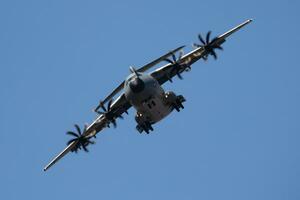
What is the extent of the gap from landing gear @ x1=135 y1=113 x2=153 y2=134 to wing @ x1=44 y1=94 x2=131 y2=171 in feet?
9.80

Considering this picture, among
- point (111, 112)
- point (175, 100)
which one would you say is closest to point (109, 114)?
point (111, 112)

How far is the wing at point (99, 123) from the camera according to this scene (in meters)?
78.1

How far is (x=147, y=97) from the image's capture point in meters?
71.8

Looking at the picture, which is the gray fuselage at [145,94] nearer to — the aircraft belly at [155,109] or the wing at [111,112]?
the aircraft belly at [155,109]

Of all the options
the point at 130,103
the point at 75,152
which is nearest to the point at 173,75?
the point at 130,103

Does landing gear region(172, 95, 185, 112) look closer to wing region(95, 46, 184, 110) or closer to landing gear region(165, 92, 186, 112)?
landing gear region(165, 92, 186, 112)

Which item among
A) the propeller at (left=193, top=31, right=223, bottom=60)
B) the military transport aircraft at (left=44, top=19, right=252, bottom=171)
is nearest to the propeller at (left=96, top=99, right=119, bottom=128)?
the military transport aircraft at (left=44, top=19, right=252, bottom=171)

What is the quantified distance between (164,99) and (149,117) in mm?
2493

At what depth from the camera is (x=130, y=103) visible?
2886 inches

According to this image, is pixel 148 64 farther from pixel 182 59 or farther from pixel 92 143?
pixel 92 143

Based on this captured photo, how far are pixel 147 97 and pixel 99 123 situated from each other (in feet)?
34.3

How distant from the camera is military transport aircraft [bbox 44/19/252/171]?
236 ft

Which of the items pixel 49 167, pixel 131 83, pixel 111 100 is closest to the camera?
pixel 131 83

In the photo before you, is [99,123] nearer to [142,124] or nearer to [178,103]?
[142,124]
